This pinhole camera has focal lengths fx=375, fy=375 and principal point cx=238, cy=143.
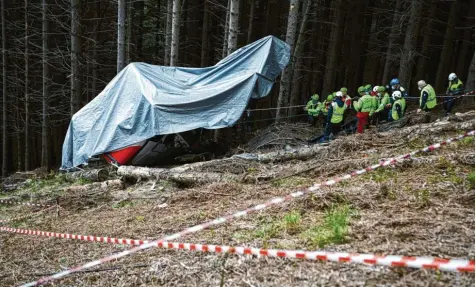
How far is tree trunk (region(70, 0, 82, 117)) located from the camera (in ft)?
43.5

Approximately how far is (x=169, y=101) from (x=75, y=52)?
618cm

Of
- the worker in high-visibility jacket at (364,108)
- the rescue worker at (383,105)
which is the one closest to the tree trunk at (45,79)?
the worker in high-visibility jacket at (364,108)

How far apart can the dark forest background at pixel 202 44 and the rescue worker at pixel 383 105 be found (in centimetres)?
275

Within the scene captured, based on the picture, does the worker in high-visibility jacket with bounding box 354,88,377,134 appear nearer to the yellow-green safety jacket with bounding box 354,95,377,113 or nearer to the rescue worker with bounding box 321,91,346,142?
the yellow-green safety jacket with bounding box 354,95,377,113

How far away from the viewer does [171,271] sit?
3580 millimetres

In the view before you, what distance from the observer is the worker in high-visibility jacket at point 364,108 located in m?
11.1

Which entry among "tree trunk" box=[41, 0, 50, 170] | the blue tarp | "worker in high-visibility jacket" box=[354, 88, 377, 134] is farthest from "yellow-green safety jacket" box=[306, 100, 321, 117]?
"tree trunk" box=[41, 0, 50, 170]

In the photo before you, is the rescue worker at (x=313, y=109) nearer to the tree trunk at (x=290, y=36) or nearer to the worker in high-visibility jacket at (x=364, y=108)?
the tree trunk at (x=290, y=36)

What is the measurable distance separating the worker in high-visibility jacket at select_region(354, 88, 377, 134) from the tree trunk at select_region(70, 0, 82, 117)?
9.99 m

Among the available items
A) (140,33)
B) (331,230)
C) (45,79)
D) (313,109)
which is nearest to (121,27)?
(45,79)

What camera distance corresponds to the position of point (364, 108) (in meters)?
11.1

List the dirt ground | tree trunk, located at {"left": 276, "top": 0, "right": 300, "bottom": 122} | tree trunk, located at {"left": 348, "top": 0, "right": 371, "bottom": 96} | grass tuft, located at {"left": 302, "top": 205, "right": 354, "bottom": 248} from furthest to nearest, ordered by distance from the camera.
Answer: tree trunk, located at {"left": 348, "top": 0, "right": 371, "bottom": 96}
tree trunk, located at {"left": 276, "top": 0, "right": 300, "bottom": 122}
grass tuft, located at {"left": 302, "top": 205, "right": 354, "bottom": 248}
the dirt ground

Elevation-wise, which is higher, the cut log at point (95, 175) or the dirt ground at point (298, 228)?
the dirt ground at point (298, 228)

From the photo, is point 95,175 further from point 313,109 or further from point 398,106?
A: point 313,109
